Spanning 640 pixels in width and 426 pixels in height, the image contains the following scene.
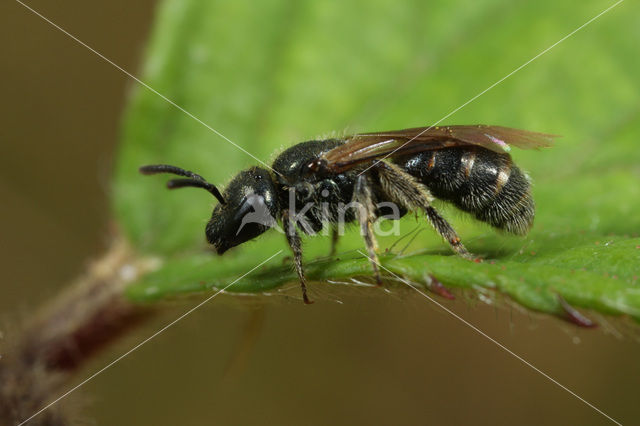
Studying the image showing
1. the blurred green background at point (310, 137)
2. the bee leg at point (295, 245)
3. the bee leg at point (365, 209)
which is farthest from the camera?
the blurred green background at point (310, 137)

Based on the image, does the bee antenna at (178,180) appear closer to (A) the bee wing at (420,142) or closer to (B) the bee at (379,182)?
(B) the bee at (379,182)

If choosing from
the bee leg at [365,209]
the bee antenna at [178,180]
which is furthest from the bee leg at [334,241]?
the bee antenna at [178,180]

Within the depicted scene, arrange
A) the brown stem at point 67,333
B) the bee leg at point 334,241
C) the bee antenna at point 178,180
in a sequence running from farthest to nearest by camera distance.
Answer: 1. the bee leg at point 334,241
2. the bee antenna at point 178,180
3. the brown stem at point 67,333

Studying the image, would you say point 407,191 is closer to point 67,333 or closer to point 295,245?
point 295,245

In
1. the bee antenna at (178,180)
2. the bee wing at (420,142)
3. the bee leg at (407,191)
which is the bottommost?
the bee leg at (407,191)

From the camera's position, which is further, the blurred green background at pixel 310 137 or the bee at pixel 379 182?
the blurred green background at pixel 310 137

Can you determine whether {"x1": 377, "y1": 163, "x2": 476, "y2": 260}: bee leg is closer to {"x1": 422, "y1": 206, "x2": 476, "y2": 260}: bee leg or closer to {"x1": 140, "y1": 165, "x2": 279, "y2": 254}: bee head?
{"x1": 422, "y1": 206, "x2": 476, "y2": 260}: bee leg
